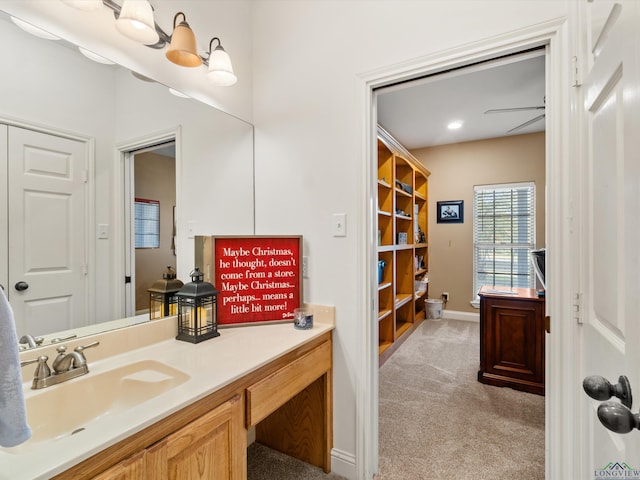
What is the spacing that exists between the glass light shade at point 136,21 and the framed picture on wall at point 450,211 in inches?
176

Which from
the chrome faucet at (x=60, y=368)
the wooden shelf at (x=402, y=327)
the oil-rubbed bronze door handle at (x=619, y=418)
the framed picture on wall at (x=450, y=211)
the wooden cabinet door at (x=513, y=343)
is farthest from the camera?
the framed picture on wall at (x=450, y=211)

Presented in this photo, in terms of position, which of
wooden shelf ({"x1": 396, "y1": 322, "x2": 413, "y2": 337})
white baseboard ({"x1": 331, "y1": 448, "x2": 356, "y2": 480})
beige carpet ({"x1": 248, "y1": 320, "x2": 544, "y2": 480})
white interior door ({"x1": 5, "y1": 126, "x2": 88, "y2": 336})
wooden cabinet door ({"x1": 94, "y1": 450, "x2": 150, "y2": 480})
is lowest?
beige carpet ({"x1": 248, "y1": 320, "x2": 544, "y2": 480})

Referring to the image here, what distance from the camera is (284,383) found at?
1.35 meters

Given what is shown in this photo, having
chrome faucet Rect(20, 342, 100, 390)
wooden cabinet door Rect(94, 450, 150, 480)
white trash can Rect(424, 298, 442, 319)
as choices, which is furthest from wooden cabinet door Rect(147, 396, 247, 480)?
white trash can Rect(424, 298, 442, 319)

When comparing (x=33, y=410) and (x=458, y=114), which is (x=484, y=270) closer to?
(x=458, y=114)

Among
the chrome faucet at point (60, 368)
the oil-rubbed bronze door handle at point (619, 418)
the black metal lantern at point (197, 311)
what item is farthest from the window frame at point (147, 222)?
the oil-rubbed bronze door handle at point (619, 418)

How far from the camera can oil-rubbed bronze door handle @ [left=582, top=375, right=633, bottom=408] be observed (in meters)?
0.62

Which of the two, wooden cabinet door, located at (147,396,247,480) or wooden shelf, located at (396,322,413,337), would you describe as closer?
wooden cabinet door, located at (147,396,247,480)

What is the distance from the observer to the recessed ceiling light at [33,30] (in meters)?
1.06

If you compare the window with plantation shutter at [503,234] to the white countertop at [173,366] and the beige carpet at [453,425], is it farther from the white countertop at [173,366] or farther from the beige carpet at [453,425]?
the white countertop at [173,366]

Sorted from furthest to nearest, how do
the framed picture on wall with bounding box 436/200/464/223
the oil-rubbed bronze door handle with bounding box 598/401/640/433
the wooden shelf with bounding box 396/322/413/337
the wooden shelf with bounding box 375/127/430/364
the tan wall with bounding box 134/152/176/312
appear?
1. the framed picture on wall with bounding box 436/200/464/223
2. the wooden shelf with bounding box 396/322/413/337
3. the wooden shelf with bounding box 375/127/430/364
4. the tan wall with bounding box 134/152/176/312
5. the oil-rubbed bronze door handle with bounding box 598/401/640/433

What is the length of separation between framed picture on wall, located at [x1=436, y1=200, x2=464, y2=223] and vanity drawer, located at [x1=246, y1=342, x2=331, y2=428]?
3.84m

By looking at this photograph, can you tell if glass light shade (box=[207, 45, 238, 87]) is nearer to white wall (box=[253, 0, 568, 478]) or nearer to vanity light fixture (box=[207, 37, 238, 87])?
vanity light fixture (box=[207, 37, 238, 87])

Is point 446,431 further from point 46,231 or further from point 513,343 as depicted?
point 46,231
